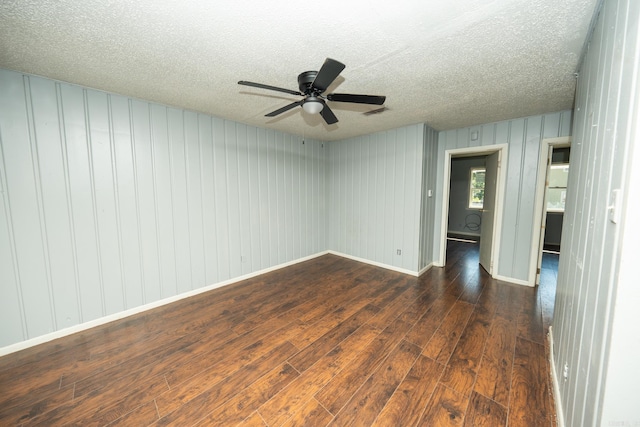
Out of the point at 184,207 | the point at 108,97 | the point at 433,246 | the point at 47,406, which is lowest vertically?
the point at 47,406

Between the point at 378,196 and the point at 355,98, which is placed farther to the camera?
the point at 378,196

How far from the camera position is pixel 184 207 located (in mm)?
3062

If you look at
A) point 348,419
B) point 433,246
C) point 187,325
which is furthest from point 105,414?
point 433,246

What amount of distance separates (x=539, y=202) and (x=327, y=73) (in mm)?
3651

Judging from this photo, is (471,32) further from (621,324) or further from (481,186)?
(481,186)

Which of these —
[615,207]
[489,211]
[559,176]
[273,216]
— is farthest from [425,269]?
[559,176]

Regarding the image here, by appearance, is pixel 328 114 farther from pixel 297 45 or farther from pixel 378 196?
pixel 378 196

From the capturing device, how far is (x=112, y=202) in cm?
252

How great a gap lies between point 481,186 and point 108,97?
859 cm

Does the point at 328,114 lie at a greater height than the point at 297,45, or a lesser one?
lesser

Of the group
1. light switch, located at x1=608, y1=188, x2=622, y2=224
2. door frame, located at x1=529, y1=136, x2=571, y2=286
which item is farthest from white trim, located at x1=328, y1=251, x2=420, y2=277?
light switch, located at x1=608, y1=188, x2=622, y2=224

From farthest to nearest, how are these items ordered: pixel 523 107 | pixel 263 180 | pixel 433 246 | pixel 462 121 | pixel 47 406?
pixel 433 246 → pixel 263 180 → pixel 462 121 → pixel 523 107 → pixel 47 406

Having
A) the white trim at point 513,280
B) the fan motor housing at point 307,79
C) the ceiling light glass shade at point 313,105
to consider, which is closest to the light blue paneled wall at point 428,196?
the white trim at point 513,280

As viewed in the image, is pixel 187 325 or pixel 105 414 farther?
pixel 187 325
